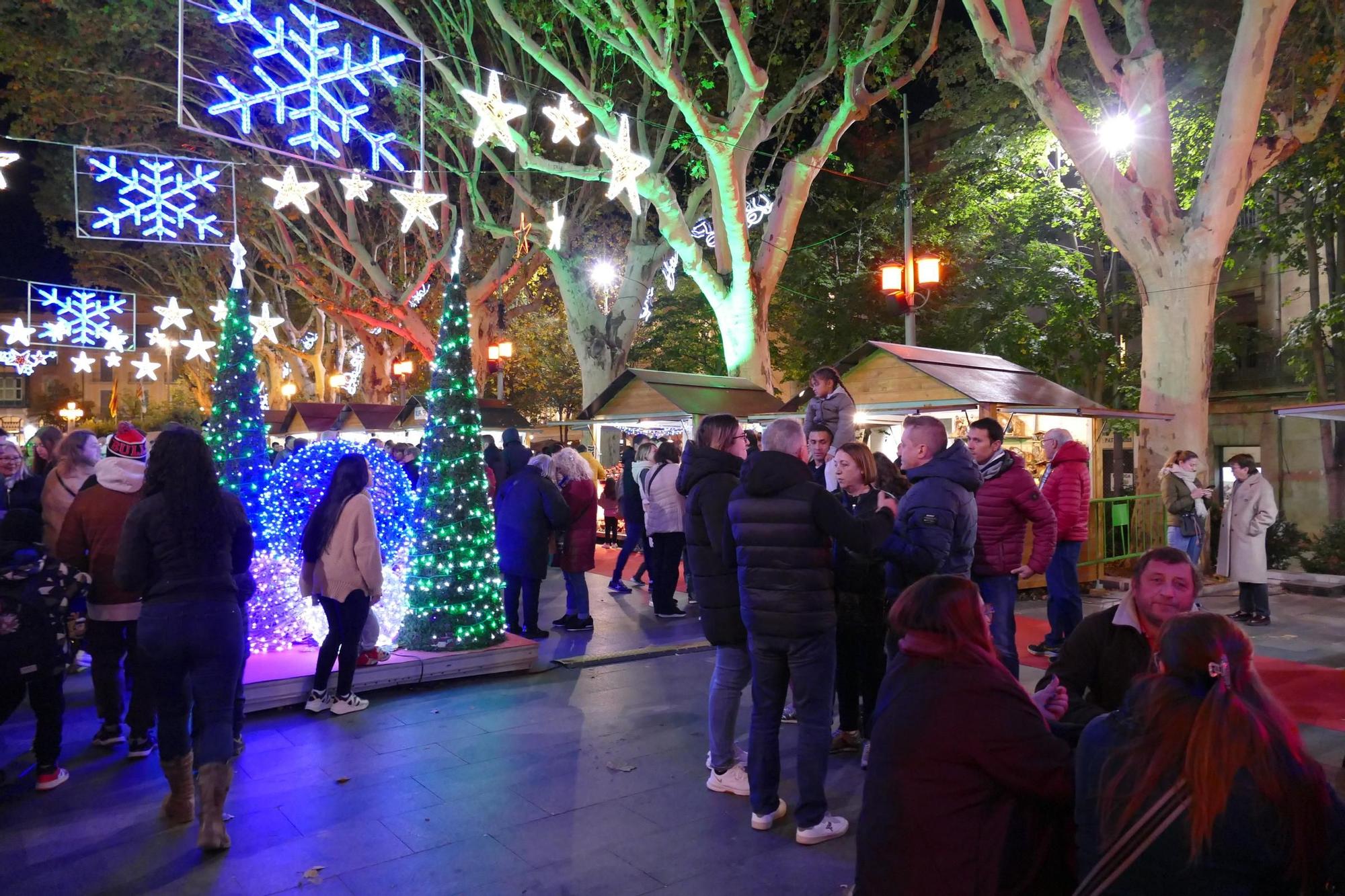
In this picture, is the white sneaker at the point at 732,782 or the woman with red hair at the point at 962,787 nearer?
the woman with red hair at the point at 962,787

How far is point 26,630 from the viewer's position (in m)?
4.66

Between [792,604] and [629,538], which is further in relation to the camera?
[629,538]

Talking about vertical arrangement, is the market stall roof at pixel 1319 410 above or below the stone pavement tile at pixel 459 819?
above

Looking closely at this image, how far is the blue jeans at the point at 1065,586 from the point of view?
759 cm

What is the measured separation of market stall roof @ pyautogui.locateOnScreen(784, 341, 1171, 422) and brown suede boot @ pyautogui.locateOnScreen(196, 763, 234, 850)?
28.0ft

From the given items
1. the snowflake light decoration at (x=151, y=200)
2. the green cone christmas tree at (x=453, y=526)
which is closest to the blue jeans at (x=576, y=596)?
the green cone christmas tree at (x=453, y=526)

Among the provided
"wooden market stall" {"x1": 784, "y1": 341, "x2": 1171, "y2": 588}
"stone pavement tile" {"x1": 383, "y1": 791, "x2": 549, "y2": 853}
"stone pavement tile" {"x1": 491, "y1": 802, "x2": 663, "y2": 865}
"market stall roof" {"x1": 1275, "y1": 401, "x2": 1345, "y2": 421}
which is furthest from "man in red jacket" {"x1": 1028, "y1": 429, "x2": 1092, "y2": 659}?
"stone pavement tile" {"x1": 383, "y1": 791, "x2": 549, "y2": 853}

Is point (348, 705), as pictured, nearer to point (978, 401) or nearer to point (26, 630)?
point (26, 630)

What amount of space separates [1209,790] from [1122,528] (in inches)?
429

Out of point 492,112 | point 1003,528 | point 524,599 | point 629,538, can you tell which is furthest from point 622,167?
point 1003,528

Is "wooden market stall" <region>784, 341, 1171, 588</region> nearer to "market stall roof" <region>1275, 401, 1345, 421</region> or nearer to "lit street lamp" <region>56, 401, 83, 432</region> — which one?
"market stall roof" <region>1275, 401, 1345, 421</region>

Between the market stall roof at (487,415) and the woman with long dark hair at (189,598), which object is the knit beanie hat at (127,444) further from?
the market stall roof at (487,415)

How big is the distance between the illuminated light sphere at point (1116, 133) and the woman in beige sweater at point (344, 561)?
10362 millimetres

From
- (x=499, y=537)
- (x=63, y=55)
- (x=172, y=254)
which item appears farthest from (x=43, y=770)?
(x=172, y=254)
